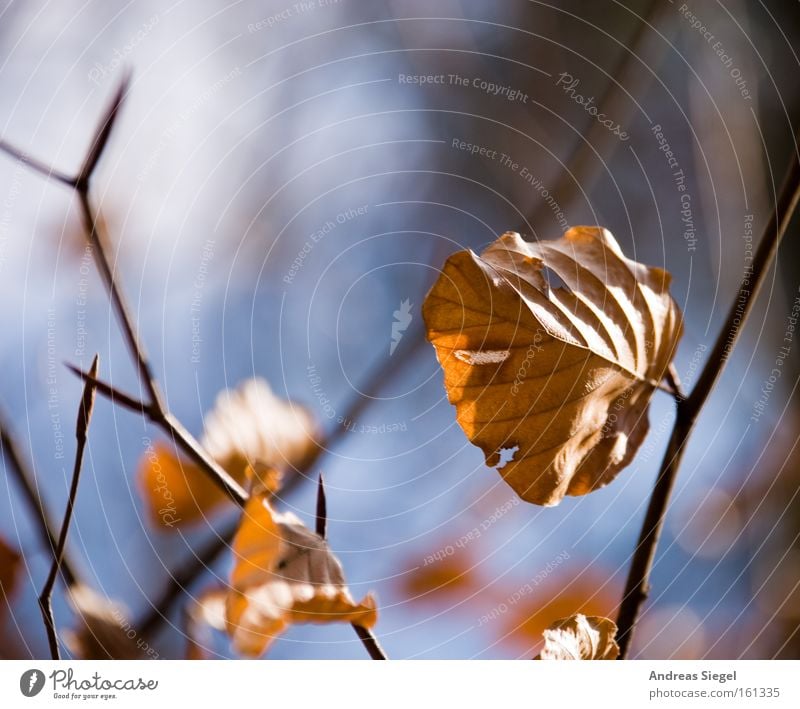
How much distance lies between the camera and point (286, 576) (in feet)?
0.91

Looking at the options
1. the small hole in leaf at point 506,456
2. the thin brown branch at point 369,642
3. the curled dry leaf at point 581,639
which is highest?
the small hole in leaf at point 506,456

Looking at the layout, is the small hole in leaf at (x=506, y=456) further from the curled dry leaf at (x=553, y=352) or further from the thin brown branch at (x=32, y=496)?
the thin brown branch at (x=32, y=496)

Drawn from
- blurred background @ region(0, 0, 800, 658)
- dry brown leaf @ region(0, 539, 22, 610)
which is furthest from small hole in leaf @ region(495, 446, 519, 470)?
dry brown leaf @ region(0, 539, 22, 610)

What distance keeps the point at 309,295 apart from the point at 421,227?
94 millimetres

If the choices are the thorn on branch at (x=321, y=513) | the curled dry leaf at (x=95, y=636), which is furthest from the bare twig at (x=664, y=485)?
the curled dry leaf at (x=95, y=636)

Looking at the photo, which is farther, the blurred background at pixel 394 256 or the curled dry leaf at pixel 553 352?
the blurred background at pixel 394 256

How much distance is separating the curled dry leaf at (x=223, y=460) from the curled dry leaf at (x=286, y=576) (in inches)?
2.3

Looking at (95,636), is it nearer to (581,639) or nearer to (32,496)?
(32,496)

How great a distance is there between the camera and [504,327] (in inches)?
9.8

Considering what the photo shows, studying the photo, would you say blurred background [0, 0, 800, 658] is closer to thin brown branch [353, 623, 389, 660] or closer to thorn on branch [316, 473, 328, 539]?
thin brown branch [353, 623, 389, 660]

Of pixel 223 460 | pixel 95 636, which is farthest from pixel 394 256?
pixel 95 636

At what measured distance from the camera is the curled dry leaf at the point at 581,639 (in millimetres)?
277
